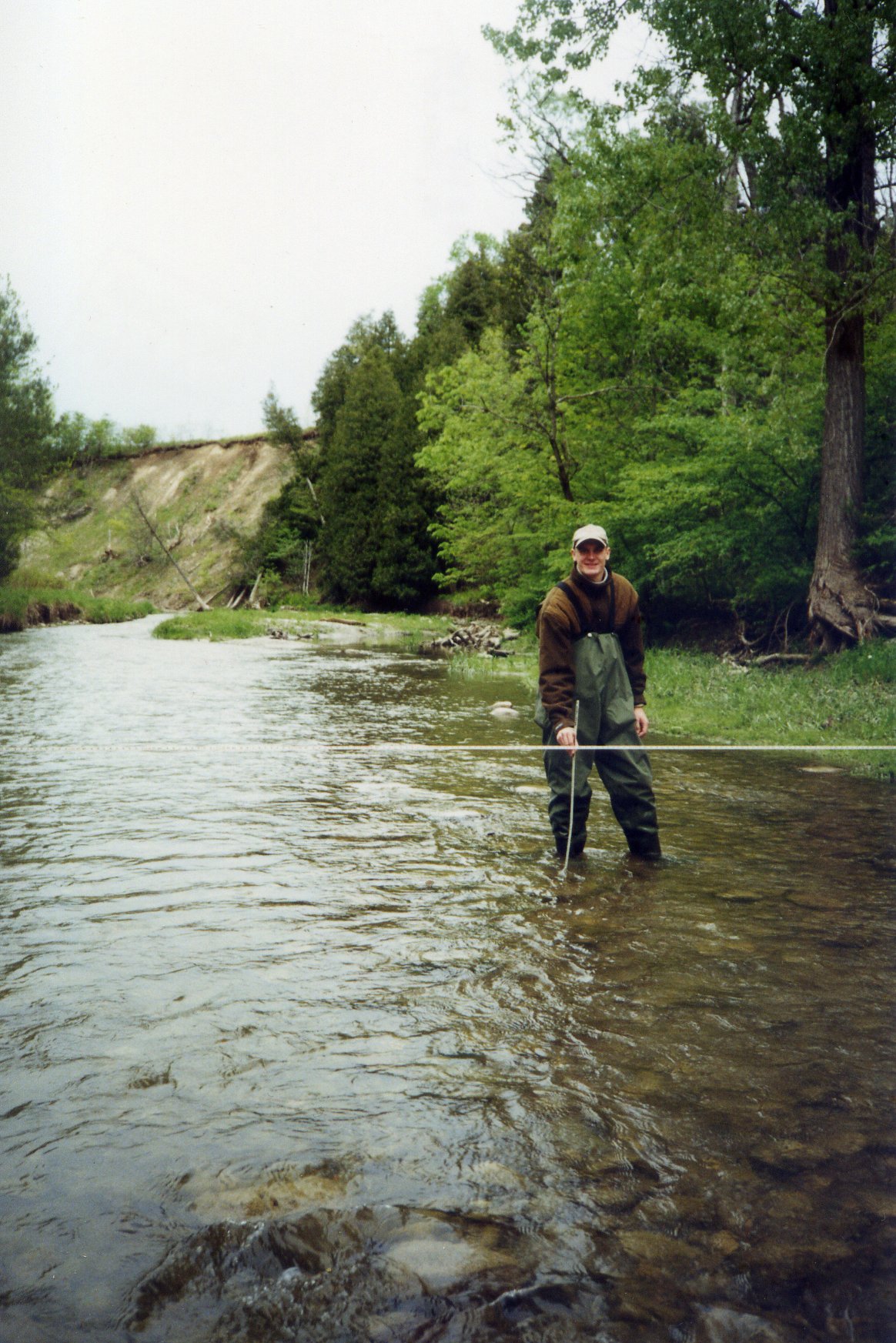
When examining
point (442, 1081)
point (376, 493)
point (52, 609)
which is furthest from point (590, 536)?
point (376, 493)

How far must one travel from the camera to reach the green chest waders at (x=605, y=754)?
572cm

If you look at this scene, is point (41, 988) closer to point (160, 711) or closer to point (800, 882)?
point (800, 882)

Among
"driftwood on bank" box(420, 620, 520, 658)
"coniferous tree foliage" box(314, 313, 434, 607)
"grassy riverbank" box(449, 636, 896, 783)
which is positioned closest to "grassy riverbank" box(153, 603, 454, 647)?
"driftwood on bank" box(420, 620, 520, 658)

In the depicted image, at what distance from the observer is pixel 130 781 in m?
8.45

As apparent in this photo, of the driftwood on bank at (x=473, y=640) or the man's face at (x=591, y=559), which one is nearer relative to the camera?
the man's face at (x=591, y=559)

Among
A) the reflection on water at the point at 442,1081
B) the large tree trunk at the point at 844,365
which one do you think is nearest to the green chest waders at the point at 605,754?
the reflection on water at the point at 442,1081

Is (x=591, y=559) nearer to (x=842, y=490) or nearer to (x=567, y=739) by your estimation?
(x=567, y=739)

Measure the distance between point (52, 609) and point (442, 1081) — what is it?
37808 mm

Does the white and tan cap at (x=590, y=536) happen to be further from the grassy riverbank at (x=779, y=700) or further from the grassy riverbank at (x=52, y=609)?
the grassy riverbank at (x=52, y=609)

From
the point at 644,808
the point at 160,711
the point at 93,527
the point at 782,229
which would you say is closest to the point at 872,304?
the point at 782,229

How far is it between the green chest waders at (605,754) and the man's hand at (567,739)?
0.18 meters

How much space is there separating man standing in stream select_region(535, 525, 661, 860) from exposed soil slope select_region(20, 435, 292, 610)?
63775mm

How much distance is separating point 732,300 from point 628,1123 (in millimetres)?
11688

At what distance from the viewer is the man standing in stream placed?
560cm
